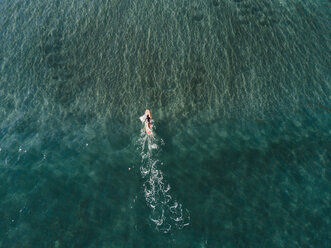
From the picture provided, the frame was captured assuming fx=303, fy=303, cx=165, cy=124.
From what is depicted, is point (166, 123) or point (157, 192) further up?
point (166, 123)

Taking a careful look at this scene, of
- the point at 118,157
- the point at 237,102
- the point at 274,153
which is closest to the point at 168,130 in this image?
the point at 118,157

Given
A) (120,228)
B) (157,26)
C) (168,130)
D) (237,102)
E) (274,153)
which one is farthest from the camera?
(157,26)

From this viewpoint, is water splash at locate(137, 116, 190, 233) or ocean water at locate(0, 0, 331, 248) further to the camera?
ocean water at locate(0, 0, 331, 248)

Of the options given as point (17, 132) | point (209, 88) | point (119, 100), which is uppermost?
point (209, 88)

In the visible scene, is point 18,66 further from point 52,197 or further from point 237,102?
point 237,102
